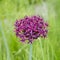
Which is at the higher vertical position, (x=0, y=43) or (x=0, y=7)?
(x=0, y=7)

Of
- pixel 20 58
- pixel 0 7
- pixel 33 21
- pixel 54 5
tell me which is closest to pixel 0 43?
pixel 20 58

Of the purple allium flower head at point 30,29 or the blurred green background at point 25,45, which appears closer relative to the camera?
the purple allium flower head at point 30,29

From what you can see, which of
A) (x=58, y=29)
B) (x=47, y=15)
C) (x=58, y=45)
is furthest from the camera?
(x=47, y=15)

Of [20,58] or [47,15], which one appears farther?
[47,15]

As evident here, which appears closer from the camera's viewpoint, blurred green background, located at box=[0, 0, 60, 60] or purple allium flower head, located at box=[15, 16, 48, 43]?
purple allium flower head, located at box=[15, 16, 48, 43]

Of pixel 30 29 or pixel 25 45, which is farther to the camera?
pixel 25 45

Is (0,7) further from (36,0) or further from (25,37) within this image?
(25,37)

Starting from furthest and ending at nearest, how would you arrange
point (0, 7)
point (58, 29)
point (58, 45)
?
1. point (0, 7)
2. point (58, 29)
3. point (58, 45)

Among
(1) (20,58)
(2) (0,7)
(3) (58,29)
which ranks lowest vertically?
(1) (20,58)
